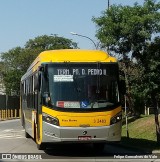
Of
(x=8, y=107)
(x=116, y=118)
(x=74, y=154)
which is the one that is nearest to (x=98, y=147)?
(x=74, y=154)

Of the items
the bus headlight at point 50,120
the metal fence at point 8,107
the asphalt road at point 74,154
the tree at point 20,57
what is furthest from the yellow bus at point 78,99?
the tree at point 20,57

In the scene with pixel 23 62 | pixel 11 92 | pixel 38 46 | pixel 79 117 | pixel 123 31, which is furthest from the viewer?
pixel 38 46

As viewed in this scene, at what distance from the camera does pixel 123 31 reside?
51.3ft

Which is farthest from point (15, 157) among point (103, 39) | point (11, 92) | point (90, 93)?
point (11, 92)

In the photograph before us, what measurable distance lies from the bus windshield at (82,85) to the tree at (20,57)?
53.7 m

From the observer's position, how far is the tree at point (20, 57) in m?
68.2

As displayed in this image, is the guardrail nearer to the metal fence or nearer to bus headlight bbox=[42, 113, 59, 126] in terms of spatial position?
the metal fence

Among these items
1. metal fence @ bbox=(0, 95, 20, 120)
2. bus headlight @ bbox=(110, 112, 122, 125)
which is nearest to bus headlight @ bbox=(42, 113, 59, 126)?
bus headlight @ bbox=(110, 112, 122, 125)

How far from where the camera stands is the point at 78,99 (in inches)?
542

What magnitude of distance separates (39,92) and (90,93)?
161 centimetres

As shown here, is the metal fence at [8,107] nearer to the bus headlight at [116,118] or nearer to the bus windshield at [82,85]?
the bus windshield at [82,85]

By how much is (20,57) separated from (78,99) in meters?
63.7

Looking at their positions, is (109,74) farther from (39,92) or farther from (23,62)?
(23,62)

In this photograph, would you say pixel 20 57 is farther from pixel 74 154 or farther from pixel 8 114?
pixel 74 154
